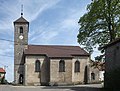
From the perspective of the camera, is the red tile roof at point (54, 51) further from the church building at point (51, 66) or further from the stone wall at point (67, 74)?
the stone wall at point (67, 74)

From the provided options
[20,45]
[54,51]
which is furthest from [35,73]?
[20,45]

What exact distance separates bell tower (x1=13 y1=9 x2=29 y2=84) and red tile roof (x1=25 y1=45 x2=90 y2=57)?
281 cm

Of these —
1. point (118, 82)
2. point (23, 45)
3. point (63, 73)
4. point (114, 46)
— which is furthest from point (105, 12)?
point (23, 45)

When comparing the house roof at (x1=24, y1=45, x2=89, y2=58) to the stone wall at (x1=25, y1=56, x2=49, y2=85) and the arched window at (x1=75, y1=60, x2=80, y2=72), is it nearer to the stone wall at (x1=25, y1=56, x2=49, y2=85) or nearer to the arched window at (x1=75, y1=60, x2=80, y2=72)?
the stone wall at (x1=25, y1=56, x2=49, y2=85)

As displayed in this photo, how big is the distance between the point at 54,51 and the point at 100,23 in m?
21.6

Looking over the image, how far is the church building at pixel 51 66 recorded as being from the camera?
6106cm

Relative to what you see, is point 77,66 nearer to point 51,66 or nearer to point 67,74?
point 67,74

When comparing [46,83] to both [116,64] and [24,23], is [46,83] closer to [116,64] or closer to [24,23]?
[24,23]

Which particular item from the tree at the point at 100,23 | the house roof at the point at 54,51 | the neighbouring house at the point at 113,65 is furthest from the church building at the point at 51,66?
the neighbouring house at the point at 113,65

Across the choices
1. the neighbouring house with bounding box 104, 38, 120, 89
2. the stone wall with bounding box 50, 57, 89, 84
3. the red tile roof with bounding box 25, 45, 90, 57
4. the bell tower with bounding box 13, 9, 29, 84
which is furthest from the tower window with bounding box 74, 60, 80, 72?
the neighbouring house with bounding box 104, 38, 120, 89

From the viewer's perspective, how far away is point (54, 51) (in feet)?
210

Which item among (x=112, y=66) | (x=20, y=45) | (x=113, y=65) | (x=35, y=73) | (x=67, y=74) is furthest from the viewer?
(x=20, y=45)

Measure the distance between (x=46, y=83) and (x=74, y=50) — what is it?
32.4 feet

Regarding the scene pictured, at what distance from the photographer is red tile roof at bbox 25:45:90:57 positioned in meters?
62.3
